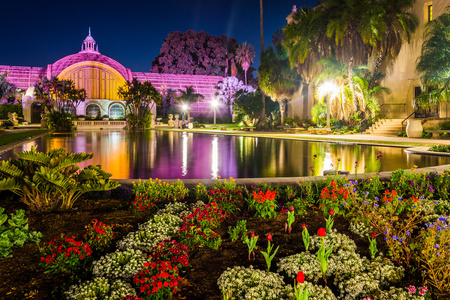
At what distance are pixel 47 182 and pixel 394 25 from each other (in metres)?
29.9

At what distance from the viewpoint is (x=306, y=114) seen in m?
42.4

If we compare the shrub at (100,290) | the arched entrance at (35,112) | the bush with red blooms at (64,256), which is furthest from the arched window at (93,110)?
the shrub at (100,290)

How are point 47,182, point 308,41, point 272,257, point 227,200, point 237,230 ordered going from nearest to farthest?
point 272,257, point 237,230, point 47,182, point 227,200, point 308,41

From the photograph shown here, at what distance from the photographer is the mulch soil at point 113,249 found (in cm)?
317

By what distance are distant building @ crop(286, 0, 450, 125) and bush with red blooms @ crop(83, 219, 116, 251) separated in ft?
90.6

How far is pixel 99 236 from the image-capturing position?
3941 mm

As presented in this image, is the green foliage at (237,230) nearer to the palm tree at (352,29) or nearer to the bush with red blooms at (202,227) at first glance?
the bush with red blooms at (202,227)

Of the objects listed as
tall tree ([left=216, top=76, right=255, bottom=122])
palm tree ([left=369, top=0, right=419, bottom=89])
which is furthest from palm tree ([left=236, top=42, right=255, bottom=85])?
palm tree ([left=369, top=0, right=419, bottom=89])

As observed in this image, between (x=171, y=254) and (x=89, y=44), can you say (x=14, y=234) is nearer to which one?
(x=171, y=254)

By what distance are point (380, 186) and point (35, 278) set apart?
5212 mm

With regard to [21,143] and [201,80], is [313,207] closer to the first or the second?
[21,143]

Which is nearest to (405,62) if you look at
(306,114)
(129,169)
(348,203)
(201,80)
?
(306,114)

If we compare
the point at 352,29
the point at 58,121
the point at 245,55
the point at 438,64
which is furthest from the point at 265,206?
the point at 245,55

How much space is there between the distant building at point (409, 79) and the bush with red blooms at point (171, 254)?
27555 millimetres
